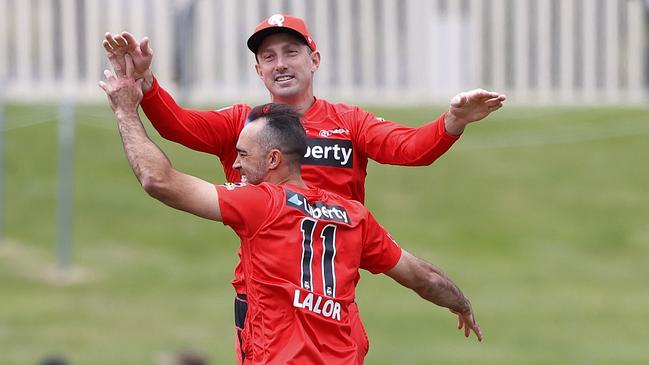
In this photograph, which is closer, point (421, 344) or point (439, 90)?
point (421, 344)

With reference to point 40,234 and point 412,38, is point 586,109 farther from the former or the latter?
point 40,234

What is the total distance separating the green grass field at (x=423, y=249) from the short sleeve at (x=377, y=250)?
9899mm

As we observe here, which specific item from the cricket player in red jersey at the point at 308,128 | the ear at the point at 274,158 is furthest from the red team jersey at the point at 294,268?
the cricket player in red jersey at the point at 308,128

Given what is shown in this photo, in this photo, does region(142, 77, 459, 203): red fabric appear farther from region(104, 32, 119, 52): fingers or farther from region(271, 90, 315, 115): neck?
region(104, 32, 119, 52): fingers

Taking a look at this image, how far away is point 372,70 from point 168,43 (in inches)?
152

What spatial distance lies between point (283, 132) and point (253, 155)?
169mm

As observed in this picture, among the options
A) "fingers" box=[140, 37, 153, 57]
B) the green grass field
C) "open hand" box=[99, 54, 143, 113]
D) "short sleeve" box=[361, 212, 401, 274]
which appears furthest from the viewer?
the green grass field

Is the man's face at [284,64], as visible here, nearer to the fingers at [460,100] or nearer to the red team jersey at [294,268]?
the red team jersey at [294,268]

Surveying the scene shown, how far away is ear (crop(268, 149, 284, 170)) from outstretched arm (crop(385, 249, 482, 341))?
98 cm

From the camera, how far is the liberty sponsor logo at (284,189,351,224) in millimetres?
6586

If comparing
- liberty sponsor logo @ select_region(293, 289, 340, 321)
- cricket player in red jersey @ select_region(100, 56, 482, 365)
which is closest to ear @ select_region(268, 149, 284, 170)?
cricket player in red jersey @ select_region(100, 56, 482, 365)

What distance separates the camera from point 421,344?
17.9 meters

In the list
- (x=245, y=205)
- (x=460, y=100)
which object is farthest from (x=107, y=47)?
(x=460, y=100)

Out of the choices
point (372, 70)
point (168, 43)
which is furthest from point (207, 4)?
point (372, 70)
